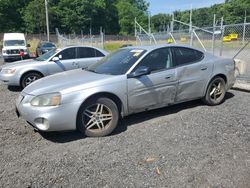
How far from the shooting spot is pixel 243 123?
5332mm

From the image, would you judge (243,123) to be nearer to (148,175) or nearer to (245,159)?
(245,159)

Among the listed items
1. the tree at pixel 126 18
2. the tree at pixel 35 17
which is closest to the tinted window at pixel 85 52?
the tree at pixel 35 17

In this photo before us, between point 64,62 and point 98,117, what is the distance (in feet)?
17.0

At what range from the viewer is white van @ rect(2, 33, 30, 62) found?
21.8 meters

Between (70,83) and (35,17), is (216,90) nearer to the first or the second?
(70,83)

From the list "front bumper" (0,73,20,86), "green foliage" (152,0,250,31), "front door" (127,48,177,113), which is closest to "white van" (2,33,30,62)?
"front bumper" (0,73,20,86)

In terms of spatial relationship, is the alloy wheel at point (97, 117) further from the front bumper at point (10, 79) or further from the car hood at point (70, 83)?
the front bumper at point (10, 79)

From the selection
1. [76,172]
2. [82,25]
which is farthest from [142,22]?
[76,172]

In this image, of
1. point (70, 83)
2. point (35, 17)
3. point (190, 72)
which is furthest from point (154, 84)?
point (35, 17)

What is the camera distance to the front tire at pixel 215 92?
20.9 ft

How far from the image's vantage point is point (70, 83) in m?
4.94

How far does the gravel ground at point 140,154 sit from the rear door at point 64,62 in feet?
12.7

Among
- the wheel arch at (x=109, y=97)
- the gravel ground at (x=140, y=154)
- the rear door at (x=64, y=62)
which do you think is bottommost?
the gravel ground at (x=140, y=154)

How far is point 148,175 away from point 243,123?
2.59 meters
